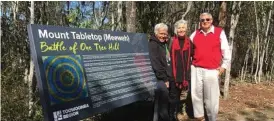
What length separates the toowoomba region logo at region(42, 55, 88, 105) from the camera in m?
4.11

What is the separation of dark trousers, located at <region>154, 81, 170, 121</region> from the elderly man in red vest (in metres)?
0.44

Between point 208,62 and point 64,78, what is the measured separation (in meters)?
2.40

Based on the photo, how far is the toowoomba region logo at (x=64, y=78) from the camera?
4.11m

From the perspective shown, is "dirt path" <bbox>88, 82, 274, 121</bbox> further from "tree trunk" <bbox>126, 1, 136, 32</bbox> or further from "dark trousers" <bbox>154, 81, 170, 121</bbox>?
"tree trunk" <bbox>126, 1, 136, 32</bbox>

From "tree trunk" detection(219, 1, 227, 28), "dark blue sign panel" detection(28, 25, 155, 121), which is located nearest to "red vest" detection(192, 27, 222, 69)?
"dark blue sign panel" detection(28, 25, 155, 121)

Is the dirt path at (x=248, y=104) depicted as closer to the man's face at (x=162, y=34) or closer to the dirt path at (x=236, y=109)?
the dirt path at (x=236, y=109)

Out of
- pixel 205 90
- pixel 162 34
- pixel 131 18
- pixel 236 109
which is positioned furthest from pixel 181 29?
pixel 236 109

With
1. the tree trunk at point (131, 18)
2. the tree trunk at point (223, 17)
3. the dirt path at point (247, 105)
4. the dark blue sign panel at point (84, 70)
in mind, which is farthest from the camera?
the tree trunk at point (223, 17)

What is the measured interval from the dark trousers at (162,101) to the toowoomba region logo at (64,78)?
1.71 meters

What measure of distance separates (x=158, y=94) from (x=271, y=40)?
11.4 metres

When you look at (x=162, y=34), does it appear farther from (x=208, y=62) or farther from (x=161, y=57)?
(x=208, y=62)

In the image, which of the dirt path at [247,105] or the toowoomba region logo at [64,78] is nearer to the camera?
the toowoomba region logo at [64,78]

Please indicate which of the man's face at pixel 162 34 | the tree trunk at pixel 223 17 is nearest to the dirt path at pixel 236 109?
the tree trunk at pixel 223 17

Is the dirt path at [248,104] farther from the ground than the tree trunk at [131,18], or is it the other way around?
the tree trunk at [131,18]
